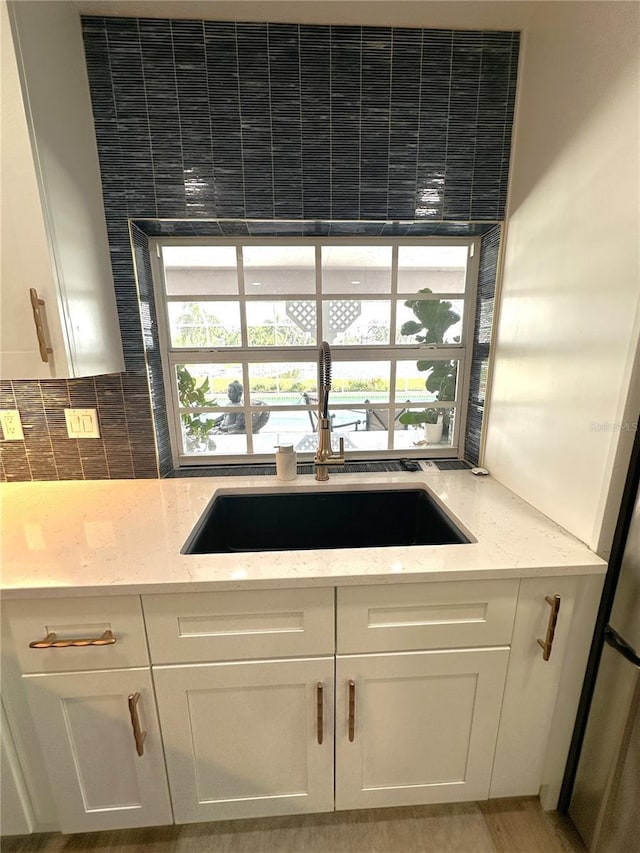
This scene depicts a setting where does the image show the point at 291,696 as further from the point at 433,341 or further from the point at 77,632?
the point at 433,341

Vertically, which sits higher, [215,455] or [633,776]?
[215,455]

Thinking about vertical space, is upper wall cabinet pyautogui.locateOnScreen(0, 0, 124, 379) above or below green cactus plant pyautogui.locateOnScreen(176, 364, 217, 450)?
above

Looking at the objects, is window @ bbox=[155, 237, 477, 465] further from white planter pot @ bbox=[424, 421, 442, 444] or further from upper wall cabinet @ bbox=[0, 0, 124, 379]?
upper wall cabinet @ bbox=[0, 0, 124, 379]

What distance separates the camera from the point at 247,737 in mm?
982

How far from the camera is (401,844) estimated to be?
1.05 m

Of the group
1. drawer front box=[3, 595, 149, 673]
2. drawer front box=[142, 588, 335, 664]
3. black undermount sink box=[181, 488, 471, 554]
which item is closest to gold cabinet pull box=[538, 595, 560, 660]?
black undermount sink box=[181, 488, 471, 554]

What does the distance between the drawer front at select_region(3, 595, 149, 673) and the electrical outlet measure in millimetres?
779

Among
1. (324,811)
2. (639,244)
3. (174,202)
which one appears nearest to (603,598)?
(639,244)

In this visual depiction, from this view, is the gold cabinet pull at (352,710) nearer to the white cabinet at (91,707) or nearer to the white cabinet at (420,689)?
the white cabinet at (420,689)

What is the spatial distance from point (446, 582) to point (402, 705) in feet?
1.32

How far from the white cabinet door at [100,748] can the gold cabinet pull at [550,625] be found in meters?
1.05

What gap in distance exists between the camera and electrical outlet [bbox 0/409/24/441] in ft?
4.48

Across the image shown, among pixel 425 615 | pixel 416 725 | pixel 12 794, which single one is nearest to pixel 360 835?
pixel 416 725

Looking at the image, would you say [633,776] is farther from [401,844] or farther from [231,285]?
[231,285]
